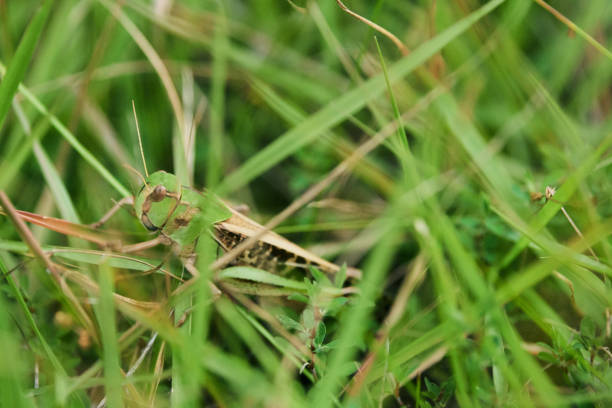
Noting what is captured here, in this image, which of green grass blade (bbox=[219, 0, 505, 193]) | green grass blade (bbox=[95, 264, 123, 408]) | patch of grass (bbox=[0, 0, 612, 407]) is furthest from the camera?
green grass blade (bbox=[219, 0, 505, 193])

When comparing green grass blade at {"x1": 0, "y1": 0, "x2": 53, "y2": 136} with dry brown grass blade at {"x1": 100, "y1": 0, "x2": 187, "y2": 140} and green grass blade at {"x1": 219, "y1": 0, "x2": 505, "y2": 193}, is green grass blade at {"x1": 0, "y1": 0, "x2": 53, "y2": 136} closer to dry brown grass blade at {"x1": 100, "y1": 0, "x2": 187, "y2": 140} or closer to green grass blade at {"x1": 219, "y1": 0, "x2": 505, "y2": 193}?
dry brown grass blade at {"x1": 100, "y1": 0, "x2": 187, "y2": 140}

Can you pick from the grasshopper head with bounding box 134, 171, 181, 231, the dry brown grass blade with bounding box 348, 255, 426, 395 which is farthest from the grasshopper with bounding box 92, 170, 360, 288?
the dry brown grass blade with bounding box 348, 255, 426, 395

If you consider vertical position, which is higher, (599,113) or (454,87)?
(454,87)

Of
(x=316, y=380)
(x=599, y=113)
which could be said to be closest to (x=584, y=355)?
(x=316, y=380)

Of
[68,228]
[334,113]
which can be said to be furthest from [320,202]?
[68,228]

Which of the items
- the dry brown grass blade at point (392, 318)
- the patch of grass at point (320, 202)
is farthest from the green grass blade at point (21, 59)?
the dry brown grass blade at point (392, 318)

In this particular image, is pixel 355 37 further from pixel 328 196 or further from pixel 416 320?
pixel 416 320

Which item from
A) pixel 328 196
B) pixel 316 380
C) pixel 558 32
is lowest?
pixel 316 380
